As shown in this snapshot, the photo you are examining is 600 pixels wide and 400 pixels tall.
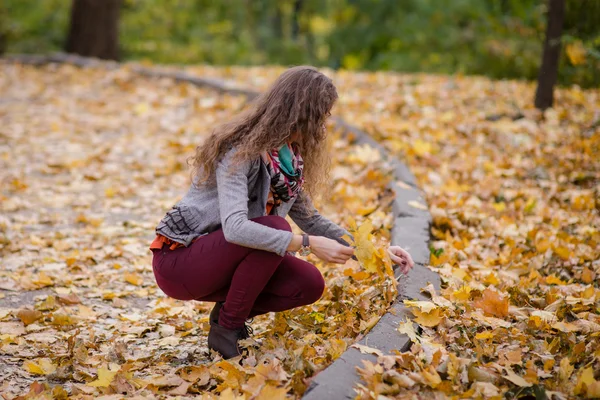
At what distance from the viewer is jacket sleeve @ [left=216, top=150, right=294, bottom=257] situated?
2291 millimetres

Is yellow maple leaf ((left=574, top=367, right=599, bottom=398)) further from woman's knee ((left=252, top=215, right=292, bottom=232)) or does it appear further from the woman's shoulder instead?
the woman's shoulder

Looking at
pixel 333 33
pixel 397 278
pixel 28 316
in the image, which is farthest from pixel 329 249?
pixel 333 33

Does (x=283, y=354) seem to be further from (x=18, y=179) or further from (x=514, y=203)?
(x=18, y=179)

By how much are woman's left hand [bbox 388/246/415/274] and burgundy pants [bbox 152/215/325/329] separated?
0.31 meters

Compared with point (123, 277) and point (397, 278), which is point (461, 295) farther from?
point (123, 277)

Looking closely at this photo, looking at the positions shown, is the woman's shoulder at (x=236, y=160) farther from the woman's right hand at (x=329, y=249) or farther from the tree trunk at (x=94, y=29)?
the tree trunk at (x=94, y=29)

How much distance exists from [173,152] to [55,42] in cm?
833

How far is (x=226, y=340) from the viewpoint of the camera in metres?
2.54

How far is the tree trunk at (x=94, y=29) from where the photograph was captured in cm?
1037

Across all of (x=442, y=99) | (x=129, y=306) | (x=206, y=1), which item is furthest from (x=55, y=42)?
(x=129, y=306)

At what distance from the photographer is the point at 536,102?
6180 mm

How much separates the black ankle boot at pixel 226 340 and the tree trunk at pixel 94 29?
9.01 meters

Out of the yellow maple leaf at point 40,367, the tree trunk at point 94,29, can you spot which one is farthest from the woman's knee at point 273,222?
the tree trunk at point 94,29

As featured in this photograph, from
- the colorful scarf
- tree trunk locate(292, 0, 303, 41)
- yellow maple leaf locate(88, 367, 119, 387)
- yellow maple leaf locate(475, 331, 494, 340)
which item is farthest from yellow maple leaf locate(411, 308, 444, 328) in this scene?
tree trunk locate(292, 0, 303, 41)
